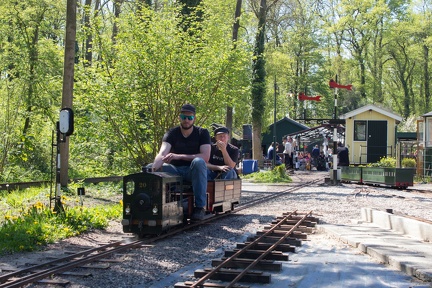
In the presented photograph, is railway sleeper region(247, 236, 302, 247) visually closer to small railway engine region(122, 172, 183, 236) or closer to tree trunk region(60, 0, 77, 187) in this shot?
small railway engine region(122, 172, 183, 236)

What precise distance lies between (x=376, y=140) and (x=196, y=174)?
32222 millimetres

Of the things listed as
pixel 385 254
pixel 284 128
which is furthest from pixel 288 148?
pixel 385 254

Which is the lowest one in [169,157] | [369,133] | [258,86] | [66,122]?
[169,157]

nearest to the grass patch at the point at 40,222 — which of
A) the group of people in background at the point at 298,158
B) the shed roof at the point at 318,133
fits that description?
the group of people in background at the point at 298,158

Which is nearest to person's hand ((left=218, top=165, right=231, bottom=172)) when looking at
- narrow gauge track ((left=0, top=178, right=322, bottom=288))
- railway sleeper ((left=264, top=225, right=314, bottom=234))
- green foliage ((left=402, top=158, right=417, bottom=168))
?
railway sleeper ((left=264, top=225, right=314, bottom=234))

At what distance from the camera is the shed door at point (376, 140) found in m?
40.3

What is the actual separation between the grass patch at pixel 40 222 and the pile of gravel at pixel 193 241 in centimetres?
25

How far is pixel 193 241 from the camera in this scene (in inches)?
380

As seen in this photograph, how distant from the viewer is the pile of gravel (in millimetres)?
6977

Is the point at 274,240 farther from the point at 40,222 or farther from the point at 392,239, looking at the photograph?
the point at 40,222

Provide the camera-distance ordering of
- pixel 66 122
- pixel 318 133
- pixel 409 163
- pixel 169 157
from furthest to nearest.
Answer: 1. pixel 318 133
2. pixel 409 163
3. pixel 66 122
4. pixel 169 157

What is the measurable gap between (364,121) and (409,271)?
34409 mm

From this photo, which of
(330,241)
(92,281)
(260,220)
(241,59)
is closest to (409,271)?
(330,241)

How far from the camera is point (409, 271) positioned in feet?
23.5
